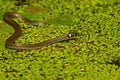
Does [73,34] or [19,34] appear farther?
[19,34]

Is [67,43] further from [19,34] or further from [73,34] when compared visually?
[19,34]

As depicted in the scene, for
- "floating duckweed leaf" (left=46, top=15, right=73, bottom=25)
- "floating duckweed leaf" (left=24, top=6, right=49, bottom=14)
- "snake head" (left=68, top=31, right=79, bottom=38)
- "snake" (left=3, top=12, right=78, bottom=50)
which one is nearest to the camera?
"snake" (left=3, top=12, right=78, bottom=50)

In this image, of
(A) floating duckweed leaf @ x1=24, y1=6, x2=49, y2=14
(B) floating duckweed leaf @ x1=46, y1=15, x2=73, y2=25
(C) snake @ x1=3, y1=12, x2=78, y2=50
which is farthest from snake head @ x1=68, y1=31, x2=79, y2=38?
(A) floating duckweed leaf @ x1=24, y1=6, x2=49, y2=14

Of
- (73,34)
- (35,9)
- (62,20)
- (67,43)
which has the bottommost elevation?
(67,43)

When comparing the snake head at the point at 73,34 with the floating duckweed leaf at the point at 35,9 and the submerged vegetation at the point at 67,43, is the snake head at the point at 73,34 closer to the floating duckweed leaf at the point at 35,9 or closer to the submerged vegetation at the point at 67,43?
the submerged vegetation at the point at 67,43

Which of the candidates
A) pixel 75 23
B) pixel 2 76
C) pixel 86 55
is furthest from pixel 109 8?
pixel 2 76

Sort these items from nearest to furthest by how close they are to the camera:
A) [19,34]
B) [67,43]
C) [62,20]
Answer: [67,43] → [19,34] → [62,20]

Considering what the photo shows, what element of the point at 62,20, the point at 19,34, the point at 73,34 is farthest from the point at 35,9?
the point at 73,34

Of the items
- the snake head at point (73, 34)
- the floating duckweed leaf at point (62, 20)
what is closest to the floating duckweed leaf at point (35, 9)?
the floating duckweed leaf at point (62, 20)

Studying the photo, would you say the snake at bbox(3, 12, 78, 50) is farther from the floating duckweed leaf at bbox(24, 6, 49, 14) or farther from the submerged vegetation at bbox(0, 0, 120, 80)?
the floating duckweed leaf at bbox(24, 6, 49, 14)
